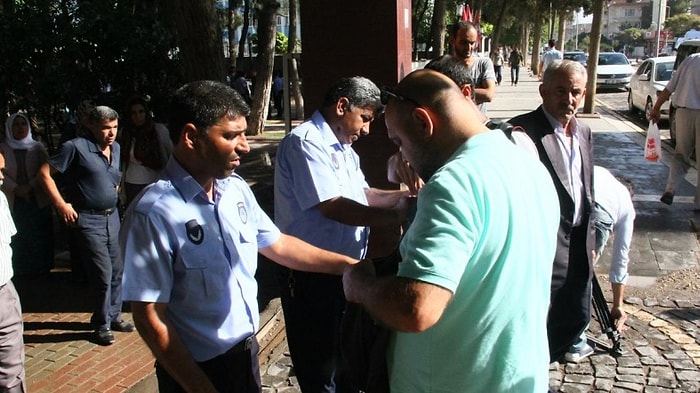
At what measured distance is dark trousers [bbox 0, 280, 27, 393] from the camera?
3.16 m

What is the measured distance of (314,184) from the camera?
10.5 ft

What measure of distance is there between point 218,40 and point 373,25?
249 centimetres

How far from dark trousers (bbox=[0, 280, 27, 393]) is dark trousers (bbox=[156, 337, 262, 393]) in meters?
1.14

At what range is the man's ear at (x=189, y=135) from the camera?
2195mm

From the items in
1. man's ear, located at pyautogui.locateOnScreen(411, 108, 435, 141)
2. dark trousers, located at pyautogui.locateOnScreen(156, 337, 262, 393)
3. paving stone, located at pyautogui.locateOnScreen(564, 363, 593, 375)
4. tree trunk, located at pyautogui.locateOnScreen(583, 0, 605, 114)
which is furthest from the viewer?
tree trunk, located at pyautogui.locateOnScreen(583, 0, 605, 114)

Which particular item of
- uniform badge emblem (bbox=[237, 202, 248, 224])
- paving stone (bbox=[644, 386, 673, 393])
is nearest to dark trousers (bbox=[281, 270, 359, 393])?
uniform badge emblem (bbox=[237, 202, 248, 224])

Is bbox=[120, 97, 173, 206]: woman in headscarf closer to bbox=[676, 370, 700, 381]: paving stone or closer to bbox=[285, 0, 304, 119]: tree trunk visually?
bbox=[676, 370, 700, 381]: paving stone

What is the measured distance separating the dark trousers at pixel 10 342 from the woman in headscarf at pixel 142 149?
8.50 feet

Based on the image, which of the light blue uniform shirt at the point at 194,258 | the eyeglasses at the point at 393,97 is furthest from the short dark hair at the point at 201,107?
the eyeglasses at the point at 393,97

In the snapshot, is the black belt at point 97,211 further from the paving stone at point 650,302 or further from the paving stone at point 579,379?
the paving stone at point 650,302

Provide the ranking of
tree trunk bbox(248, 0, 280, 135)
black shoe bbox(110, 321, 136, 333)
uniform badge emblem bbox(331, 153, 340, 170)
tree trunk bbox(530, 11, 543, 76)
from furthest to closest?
tree trunk bbox(530, 11, 543, 76) < tree trunk bbox(248, 0, 280, 135) < black shoe bbox(110, 321, 136, 333) < uniform badge emblem bbox(331, 153, 340, 170)

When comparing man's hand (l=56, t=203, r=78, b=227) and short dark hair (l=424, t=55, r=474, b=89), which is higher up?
short dark hair (l=424, t=55, r=474, b=89)

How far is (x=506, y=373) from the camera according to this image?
1791 mm

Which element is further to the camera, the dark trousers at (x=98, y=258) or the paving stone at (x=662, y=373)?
the dark trousers at (x=98, y=258)
